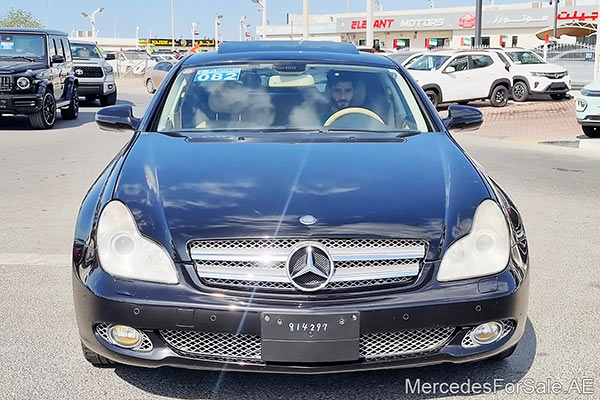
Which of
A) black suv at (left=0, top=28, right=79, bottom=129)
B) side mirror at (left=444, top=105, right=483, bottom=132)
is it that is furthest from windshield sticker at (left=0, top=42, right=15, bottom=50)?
side mirror at (left=444, top=105, right=483, bottom=132)

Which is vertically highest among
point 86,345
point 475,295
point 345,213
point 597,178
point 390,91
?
point 390,91

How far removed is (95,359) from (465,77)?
1959 cm

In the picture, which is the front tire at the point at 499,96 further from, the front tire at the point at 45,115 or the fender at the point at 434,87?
the front tire at the point at 45,115

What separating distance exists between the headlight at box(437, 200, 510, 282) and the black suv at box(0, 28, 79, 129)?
13156 mm

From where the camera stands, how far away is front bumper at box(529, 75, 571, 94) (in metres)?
22.8

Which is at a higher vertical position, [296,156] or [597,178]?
[296,156]

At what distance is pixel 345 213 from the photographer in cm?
320

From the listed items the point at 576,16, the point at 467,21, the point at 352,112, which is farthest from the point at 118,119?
the point at 467,21

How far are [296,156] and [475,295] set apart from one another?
1145 mm

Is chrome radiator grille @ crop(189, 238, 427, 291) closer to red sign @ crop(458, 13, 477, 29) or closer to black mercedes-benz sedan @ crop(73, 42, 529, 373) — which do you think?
black mercedes-benz sedan @ crop(73, 42, 529, 373)

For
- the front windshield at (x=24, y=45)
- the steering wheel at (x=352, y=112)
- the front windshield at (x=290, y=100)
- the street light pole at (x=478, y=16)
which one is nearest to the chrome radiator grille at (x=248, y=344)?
the front windshield at (x=290, y=100)

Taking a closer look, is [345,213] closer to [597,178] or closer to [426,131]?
[426,131]

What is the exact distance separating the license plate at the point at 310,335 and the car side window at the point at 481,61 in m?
20.1

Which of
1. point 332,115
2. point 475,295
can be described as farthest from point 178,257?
point 332,115
